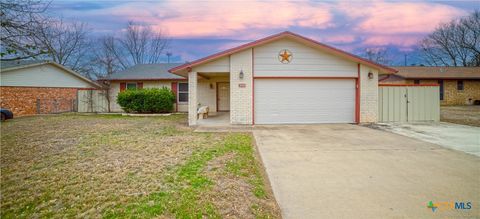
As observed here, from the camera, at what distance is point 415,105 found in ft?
37.9

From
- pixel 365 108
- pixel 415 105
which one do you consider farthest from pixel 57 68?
pixel 415 105

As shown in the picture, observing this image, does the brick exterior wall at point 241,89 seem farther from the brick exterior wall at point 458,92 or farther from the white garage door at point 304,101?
the brick exterior wall at point 458,92

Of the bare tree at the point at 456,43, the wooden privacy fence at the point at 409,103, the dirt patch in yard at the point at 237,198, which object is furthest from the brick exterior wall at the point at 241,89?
the bare tree at the point at 456,43

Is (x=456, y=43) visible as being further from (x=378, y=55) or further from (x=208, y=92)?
(x=208, y=92)

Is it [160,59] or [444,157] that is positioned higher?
[160,59]

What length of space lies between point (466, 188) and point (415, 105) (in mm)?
9533

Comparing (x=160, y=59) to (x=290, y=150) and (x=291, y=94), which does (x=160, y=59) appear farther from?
(x=290, y=150)

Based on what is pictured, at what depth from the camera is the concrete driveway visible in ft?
9.89

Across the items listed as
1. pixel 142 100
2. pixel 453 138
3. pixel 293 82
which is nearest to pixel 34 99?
pixel 142 100

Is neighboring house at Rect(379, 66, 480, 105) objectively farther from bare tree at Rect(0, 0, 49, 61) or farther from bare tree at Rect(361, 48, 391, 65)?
bare tree at Rect(0, 0, 49, 61)

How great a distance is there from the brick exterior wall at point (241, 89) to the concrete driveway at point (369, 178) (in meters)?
3.89

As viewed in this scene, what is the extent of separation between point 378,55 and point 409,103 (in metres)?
36.7

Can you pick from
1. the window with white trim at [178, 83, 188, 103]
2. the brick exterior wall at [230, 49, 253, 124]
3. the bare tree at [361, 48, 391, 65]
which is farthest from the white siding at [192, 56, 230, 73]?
the bare tree at [361, 48, 391, 65]

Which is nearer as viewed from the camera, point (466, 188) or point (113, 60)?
point (466, 188)
